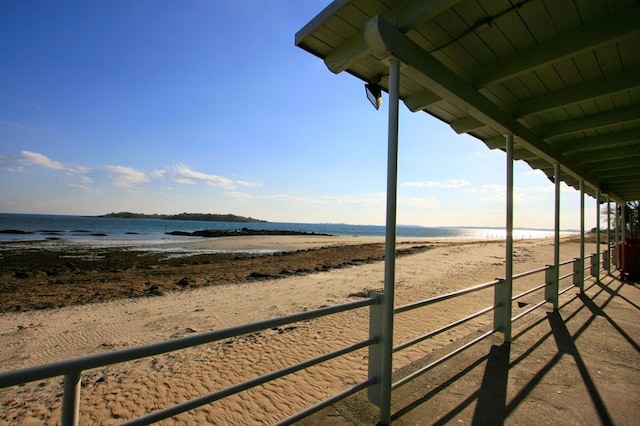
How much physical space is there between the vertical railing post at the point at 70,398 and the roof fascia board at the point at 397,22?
241cm

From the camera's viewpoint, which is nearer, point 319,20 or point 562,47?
point 319,20

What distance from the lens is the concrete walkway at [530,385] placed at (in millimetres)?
2500

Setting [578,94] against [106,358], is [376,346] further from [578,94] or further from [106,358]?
[578,94]

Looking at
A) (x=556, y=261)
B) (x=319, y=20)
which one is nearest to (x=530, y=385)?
(x=556, y=261)

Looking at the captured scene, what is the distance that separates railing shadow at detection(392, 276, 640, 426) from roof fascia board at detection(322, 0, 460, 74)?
8.86 ft

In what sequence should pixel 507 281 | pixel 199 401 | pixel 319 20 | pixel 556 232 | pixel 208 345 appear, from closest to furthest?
pixel 199 401
pixel 319 20
pixel 507 281
pixel 556 232
pixel 208 345

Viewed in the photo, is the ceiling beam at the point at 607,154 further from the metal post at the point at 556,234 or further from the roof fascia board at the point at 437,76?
the roof fascia board at the point at 437,76

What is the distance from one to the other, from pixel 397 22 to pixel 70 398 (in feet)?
8.75

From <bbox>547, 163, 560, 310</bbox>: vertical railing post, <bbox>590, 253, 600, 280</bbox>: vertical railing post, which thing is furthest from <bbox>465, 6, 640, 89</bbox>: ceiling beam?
<bbox>590, 253, 600, 280</bbox>: vertical railing post

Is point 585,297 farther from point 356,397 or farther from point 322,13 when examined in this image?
point 322,13

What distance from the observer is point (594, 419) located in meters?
2.49

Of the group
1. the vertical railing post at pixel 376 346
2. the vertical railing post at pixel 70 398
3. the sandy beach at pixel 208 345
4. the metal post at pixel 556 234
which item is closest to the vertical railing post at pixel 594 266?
the sandy beach at pixel 208 345

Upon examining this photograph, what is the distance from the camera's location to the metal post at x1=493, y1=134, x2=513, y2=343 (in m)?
3.77

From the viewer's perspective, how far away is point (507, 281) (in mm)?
3842
